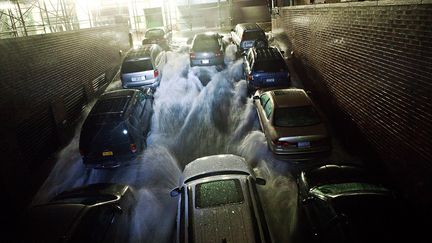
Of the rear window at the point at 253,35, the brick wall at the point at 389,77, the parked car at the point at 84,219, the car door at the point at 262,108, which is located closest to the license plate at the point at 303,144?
the car door at the point at 262,108

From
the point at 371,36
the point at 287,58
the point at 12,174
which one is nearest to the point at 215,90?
the point at 287,58

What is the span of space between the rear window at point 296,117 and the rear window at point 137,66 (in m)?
7.59

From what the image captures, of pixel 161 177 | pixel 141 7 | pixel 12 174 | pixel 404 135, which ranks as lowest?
pixel 161 177

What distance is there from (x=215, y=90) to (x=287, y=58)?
5.90 metres

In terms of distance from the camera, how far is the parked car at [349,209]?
4496 mm

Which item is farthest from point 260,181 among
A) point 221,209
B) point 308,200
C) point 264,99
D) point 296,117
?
point 264,99

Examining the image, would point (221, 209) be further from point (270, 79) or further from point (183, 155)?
point (270, 79)

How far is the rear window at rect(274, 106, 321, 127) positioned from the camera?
827cm

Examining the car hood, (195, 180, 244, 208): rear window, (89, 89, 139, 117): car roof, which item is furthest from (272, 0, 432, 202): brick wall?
(89, 89, 139, 117): car roof

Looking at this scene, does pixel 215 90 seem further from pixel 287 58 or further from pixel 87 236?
pixel 87 236

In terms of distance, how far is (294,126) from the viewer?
26.9ft

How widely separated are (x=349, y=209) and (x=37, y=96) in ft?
31.1

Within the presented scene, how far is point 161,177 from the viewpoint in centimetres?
854

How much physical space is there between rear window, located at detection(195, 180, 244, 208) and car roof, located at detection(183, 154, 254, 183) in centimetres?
48
